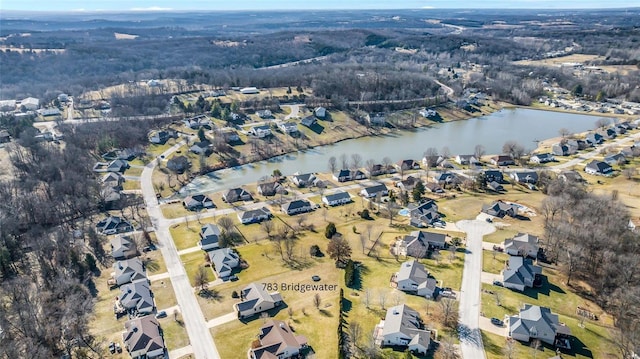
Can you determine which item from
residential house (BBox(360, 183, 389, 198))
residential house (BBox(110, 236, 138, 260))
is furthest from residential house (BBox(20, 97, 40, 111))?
residential house (BBox(360, 183, 389, 198))

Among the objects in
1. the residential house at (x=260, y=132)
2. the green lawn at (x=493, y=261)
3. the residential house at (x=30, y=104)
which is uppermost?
the residential house at (x=30, y=104)

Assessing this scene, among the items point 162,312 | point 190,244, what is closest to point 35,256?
point 190,244

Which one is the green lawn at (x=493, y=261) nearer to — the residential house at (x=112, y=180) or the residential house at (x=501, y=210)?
the residential house at (x=501, y=210)

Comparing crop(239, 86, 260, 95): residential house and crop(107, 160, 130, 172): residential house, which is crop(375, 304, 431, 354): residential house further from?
crop(239, 86, 260, 95): residential house

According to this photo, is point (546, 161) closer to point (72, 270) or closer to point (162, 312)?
point (162, 312)

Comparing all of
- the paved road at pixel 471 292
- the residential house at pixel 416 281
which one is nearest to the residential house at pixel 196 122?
the paved road at pixel 471 292
